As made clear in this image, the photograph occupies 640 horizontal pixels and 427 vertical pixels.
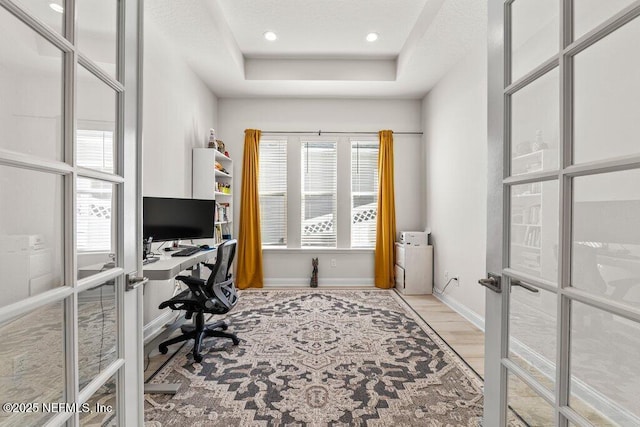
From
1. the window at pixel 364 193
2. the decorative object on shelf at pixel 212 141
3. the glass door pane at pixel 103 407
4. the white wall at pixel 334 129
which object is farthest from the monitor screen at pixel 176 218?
the window at pixel 364 193

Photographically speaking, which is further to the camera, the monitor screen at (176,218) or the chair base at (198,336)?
the monitor screen at (176,218)

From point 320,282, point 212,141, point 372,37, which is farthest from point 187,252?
point 372,37

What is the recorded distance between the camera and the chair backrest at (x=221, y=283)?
2246 mm

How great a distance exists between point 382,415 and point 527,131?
157 centimetres

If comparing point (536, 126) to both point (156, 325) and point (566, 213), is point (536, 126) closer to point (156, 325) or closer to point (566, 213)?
point (566, 213)

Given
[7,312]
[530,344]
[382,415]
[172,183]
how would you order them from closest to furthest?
[7,312], [530,344], [382,415], [172,183]

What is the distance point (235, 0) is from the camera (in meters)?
2.75

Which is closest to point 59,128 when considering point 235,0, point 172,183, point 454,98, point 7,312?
point 7,312

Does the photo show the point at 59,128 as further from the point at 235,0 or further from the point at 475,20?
the point at 475,20

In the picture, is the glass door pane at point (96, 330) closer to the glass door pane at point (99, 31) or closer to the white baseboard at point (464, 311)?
the glass door pane at point (99, 31)

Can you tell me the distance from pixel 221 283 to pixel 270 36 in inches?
108

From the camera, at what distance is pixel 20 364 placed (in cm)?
66

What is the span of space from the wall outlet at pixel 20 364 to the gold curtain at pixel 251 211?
11.9ft

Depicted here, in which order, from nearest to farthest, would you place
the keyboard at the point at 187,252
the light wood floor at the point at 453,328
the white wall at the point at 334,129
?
1. the light wood floor at the point at 453,328
2. the keyboard at the point at 187,252
3. the white wall at the point at 334,129
